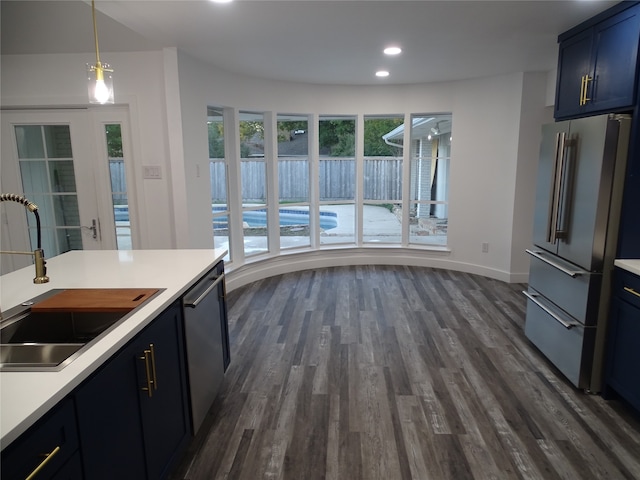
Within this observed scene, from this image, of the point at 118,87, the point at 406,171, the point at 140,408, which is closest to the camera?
the point at 140,408

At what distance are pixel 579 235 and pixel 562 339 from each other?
77 centimetres

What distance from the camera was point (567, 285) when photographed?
288 cm

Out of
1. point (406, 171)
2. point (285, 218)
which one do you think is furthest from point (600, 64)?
point (285, 218)

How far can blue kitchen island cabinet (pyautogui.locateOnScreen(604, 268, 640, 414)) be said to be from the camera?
7.81ft

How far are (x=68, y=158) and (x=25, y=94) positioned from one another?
68cm

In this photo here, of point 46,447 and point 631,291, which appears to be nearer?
point 46,447

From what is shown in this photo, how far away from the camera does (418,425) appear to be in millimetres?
2475

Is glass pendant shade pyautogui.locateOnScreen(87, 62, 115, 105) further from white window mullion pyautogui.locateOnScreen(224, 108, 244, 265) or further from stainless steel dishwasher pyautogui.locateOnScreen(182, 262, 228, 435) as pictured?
white window mullion pyautogui.locateOnScreen(224, 108, 244, 265)

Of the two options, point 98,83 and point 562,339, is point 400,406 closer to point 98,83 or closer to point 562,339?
point 562,339

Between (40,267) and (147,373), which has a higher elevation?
(40,267)

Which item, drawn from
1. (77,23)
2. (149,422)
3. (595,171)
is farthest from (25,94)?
(595,171)

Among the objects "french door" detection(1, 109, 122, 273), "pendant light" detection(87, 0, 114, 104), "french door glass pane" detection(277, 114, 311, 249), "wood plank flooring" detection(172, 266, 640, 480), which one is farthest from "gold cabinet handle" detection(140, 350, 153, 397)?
"french door glass pane" detection(277, 114, 311, 249)

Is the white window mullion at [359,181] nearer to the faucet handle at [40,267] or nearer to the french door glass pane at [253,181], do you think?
the french door glass pane at [253,181]

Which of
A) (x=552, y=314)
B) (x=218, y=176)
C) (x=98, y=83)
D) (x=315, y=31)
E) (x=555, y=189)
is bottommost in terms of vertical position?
(x=552, y=314)
